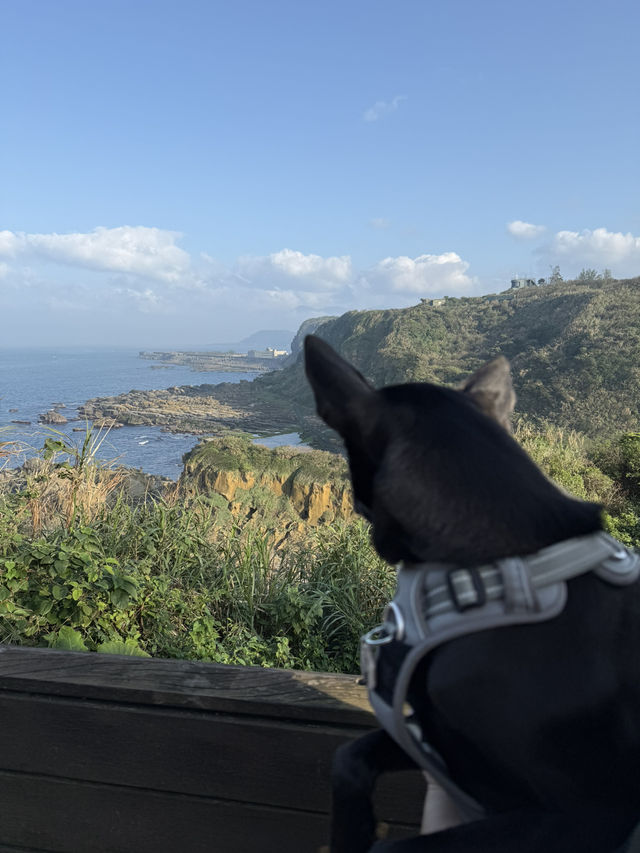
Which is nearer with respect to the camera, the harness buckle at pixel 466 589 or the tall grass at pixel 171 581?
the harness buckle at pixel 466 589

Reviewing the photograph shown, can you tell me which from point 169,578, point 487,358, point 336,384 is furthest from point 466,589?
point 487,358

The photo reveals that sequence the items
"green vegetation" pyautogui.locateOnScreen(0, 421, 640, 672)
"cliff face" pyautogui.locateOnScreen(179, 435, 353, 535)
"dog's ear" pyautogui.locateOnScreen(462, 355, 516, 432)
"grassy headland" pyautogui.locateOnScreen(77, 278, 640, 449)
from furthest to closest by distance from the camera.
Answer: "grassy headland" pyautogui.locateOnScreen(77, 278, 640, 449) < "cliff face" pyautogui.locateOnScreen(179, 435, 353, 535) < "green vegetation" pyautogui.locateOnScreen(0, 421, 640, 672) < "dog's ear" pyautogui.locateOnScreen(462, 355, 516, 432)

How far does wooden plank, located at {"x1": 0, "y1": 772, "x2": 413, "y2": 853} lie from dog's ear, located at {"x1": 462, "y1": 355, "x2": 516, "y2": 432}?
112 centimetres

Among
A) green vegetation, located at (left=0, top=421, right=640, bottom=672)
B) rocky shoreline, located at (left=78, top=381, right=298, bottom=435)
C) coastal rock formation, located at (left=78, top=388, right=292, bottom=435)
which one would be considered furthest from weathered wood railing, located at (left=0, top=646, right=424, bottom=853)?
coastal rock formation, located at (left=78, top=388, right=292, bottom=435)

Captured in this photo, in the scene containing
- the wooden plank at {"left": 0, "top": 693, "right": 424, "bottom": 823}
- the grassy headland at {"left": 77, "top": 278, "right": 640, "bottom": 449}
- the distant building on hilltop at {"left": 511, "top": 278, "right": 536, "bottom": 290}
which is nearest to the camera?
the wooden plank at {"left": 0, "top": 693, "right": 424, "bottom": 823}

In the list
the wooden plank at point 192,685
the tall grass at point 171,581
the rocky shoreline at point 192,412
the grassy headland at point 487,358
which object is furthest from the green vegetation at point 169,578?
the rocky shoreline at point 192,412

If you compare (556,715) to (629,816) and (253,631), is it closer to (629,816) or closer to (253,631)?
(629,816)

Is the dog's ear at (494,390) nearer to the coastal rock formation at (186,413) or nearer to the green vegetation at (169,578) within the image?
the green vegetation at (169,578)

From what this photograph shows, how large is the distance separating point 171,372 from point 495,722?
132 feet

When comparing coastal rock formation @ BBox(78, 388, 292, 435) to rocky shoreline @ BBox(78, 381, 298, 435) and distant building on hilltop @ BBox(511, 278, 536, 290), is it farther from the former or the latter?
distant building on hilltop @ BBox(511, 278, 536, 290)

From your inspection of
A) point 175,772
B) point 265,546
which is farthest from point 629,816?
point 265,546

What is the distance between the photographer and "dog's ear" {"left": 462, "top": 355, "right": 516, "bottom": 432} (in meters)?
0.93

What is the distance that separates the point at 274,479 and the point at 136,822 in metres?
6.23

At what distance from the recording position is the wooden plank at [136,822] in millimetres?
1481
